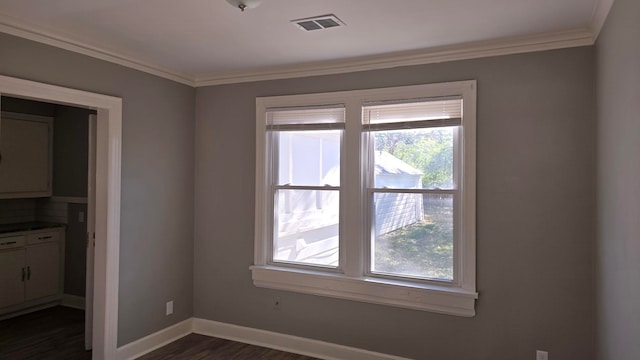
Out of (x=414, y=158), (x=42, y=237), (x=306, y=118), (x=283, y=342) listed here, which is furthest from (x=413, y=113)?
(x=42, y=237)

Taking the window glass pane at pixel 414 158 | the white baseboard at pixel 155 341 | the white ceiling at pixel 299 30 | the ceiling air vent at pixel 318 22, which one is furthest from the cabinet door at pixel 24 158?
the window glass pane at pixel 414 158

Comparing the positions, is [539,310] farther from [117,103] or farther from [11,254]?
[11,254]

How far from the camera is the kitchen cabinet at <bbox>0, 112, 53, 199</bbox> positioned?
15.8 feet

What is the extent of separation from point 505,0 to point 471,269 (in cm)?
188

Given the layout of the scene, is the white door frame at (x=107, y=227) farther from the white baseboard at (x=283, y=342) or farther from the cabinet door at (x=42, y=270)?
the cabinet door at (x=42, y=270)

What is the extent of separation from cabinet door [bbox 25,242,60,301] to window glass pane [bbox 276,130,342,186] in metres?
3.04

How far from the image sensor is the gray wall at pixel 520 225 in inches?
117

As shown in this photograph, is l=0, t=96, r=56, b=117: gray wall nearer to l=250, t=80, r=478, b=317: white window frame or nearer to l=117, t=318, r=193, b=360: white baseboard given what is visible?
l=250, t=80, r=478, b=317: white window frame

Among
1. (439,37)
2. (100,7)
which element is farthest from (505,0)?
(100,7)

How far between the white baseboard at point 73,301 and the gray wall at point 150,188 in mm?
1623

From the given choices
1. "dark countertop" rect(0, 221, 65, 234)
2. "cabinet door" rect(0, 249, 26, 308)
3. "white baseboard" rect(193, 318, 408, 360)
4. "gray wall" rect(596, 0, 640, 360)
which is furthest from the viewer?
"dark countertop" rect(0, 221, 65, 234)

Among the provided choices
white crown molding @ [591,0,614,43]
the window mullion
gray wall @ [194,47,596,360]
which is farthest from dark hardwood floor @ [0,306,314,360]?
white crown molding @ [591,0,614,43]

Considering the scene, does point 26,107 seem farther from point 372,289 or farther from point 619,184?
point 619,184

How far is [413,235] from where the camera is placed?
3502 millimetres
